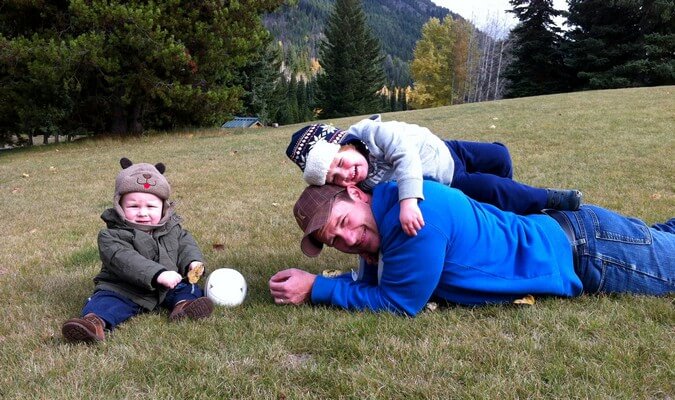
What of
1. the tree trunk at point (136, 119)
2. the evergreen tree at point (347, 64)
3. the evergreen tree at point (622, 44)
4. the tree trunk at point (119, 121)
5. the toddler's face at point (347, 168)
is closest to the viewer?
the toddler's face at point (347, 168)

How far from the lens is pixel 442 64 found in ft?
166

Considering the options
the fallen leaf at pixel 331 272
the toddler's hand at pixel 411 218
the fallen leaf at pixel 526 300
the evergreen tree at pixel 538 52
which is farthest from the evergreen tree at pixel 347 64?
the toddler's hand at pixel 411 218

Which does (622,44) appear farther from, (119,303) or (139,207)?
(119,303)

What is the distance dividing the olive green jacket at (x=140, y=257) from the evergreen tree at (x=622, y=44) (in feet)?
107

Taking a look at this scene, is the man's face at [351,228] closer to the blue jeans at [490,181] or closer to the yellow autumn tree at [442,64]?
the blue jeans at [490,181]

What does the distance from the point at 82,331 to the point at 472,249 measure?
2.22 meters

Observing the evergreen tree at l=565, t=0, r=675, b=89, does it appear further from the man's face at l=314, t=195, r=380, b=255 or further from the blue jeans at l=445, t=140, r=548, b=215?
the man's face at l=314, t=195, r=380, b=255

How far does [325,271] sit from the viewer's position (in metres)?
3.88

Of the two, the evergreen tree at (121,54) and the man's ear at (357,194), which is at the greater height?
the evergreen tree at (121,54)

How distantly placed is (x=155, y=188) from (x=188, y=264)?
0.60 meters

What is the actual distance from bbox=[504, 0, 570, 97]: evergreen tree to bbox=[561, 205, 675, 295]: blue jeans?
113ft

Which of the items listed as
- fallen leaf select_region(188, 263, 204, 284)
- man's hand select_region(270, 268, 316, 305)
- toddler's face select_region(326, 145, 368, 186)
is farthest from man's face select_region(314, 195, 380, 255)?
fallen leaf select_region(188, 263, 204, 284)

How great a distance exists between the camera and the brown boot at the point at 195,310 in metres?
3.09

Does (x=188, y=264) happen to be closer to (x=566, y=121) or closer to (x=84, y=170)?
(x=84, y=170)
